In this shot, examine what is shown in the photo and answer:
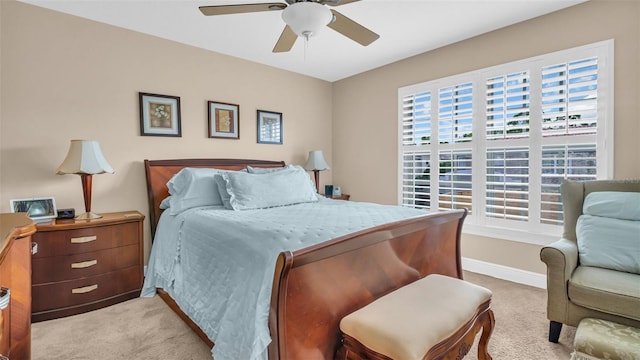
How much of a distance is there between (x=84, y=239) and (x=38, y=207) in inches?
19.8

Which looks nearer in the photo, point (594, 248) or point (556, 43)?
point (594, 248)

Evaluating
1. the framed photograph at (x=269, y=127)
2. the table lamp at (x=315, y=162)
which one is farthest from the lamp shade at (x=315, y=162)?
the framed photograph at (x=269, y=127)

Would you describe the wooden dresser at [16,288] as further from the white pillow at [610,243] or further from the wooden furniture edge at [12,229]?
the white pillow at [610,243]

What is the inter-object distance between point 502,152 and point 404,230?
1.94 m

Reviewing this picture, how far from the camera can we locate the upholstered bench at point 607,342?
1465 millimetres

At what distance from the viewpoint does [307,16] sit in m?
1.78

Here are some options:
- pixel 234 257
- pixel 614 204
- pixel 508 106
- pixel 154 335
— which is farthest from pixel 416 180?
pixel 154 335

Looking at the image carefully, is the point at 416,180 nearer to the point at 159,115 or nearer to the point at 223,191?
the point at 223,191

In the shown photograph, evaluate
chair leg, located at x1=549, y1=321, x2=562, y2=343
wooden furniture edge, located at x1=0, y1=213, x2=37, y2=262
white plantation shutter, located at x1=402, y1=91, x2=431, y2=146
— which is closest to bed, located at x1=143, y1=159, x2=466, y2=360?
chair leg, located at x1=549, y1=321, x2=562, y2=343

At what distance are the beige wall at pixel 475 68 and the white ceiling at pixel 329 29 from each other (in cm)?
14

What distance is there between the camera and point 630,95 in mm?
2469

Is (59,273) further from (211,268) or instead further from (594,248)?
(594,248)

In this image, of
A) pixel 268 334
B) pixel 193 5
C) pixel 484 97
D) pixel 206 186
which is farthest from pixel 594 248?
pixel 193 5

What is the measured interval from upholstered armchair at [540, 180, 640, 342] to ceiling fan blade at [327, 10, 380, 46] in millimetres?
1836
